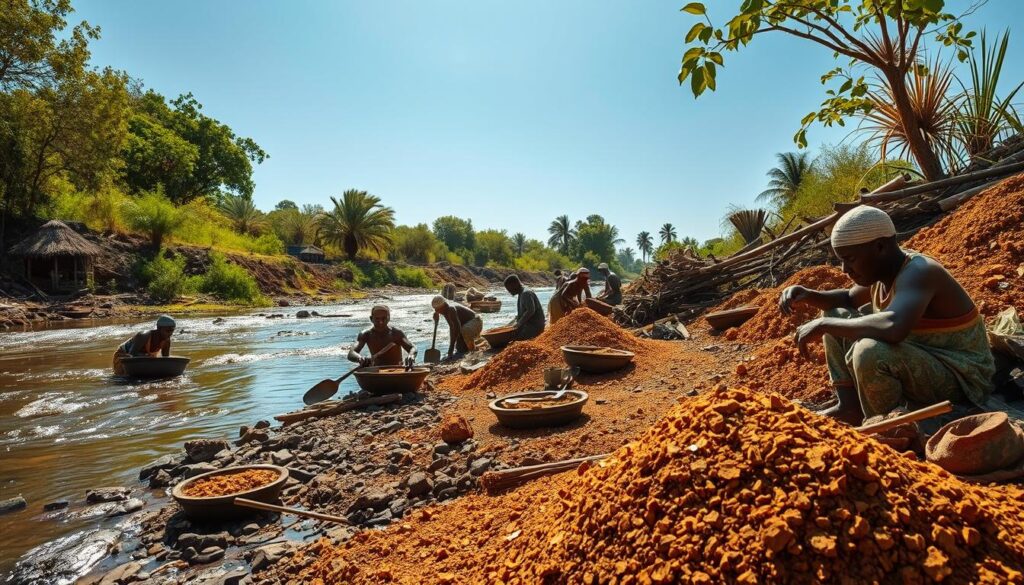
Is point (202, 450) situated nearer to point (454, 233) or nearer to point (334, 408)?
point (334, 408)

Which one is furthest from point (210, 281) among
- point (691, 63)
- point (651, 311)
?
point (691, 63)

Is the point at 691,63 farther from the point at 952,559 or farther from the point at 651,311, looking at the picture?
the point at 651,311

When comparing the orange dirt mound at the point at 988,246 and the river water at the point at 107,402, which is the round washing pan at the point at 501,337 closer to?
the river water at the point at 107,402

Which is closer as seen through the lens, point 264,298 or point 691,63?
point 691,63

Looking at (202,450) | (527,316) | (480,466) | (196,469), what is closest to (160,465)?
(202,450)

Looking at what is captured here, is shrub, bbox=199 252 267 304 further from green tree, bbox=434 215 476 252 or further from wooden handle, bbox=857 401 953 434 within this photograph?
green tree, bbox=434 215 476 252

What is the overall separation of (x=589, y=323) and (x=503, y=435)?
10.6 feet

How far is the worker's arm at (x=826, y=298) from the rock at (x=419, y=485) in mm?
2234

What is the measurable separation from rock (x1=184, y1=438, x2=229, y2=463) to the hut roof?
58.2ft

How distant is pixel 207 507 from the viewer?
10.7 feet

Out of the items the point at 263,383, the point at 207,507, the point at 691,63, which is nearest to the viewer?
the point at 691,63

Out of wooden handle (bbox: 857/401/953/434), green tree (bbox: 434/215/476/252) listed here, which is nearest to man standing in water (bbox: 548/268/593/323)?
wooden handle (bbox: 857/401/953/434)

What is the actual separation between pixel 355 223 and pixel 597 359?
32.6 metres

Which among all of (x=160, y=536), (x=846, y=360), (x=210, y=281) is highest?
(x=210, y=281)
